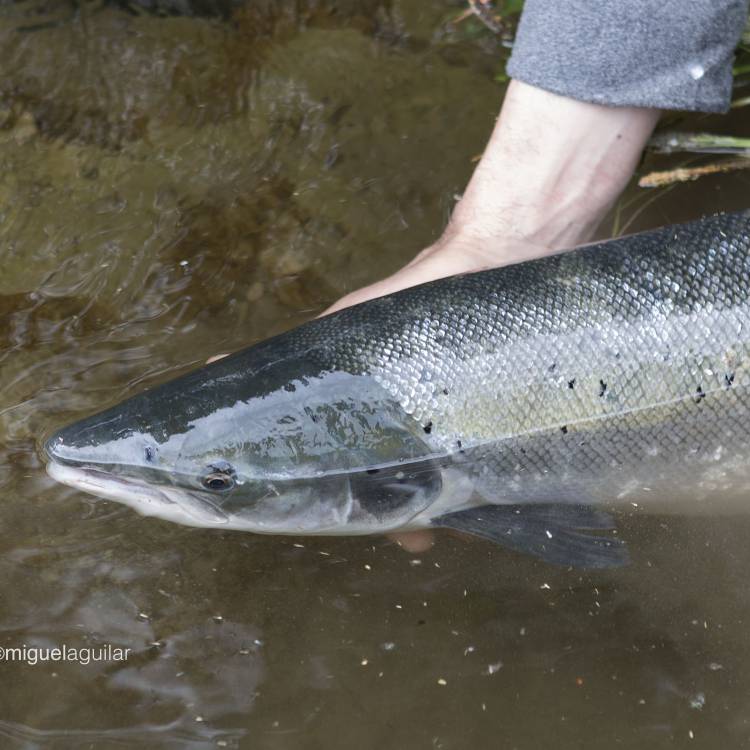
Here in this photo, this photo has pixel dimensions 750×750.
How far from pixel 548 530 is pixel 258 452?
856 mm

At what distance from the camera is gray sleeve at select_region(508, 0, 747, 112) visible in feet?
9.83

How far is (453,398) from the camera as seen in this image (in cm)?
258

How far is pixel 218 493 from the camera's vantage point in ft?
8.30

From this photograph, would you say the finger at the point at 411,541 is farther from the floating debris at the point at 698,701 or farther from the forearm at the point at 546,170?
the forearm at the point at 546,170

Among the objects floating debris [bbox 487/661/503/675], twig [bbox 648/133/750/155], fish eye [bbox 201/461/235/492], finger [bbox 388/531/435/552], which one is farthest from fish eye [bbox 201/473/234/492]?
twig [bbox 648/133/750/155]

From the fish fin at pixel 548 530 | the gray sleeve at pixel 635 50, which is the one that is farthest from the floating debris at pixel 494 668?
the gray sleeve at pixel 635 50

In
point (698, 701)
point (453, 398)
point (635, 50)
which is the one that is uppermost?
point (635, 50)

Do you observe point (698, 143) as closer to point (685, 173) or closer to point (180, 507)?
point (685, 173)

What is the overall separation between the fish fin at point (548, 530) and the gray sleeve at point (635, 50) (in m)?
1.36

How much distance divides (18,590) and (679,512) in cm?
192

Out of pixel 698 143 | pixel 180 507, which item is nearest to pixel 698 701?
pixel 180 507

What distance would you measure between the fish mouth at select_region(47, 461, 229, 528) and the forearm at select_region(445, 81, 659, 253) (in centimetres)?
133

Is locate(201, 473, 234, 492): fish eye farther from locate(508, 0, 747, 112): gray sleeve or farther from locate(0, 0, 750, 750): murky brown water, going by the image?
locate(508, 0, 747, 112): gray sleeve

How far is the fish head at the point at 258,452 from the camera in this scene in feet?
8.13
